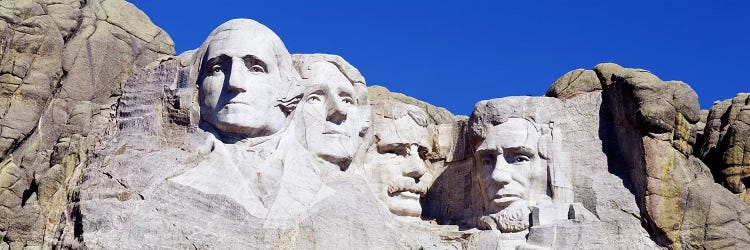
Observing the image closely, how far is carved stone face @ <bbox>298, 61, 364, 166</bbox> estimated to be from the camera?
16.5 m

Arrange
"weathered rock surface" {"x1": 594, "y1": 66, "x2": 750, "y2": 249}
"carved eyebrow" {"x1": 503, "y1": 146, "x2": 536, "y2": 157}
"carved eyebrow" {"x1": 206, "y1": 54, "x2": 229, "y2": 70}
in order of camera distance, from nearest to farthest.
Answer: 1. "carved eyebrow" {"x1": 206, "y1": 54, "x2": 229, "y2": 70}
2. "weathered rock surface" {"x1": 594, "y1": 66, "x2": 750, "y2": 249}
3. "carved eyebrow" {"x1": 503, "y1": 146, "x2": 536, "y2": 157}

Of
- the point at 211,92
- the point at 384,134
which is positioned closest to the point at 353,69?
the point at 384,134

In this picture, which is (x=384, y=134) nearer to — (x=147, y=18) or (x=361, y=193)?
(x=361, y=193)

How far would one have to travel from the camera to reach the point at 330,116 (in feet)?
55.3

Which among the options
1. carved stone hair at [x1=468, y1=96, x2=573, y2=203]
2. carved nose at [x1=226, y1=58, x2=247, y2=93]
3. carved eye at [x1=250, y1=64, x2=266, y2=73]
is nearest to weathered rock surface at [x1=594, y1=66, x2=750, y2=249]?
carved stone hair at [x1=468, y1=96, x2=573, y2=203]

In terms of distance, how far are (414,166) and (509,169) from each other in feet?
4.04

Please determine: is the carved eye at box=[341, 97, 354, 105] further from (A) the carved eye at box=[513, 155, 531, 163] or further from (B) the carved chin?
(A) the carved eye at box=[513, 155, 531, 163]

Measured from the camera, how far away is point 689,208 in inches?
642

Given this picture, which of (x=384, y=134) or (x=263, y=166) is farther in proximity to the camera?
(x=384, y=134)

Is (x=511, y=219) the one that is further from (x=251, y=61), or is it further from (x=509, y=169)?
(x=251, y=61)

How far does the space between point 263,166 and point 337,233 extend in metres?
1.05

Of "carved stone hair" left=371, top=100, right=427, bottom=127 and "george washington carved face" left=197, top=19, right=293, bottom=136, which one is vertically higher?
"carved stone hair" left=371, top=100, right=427, bottom=127

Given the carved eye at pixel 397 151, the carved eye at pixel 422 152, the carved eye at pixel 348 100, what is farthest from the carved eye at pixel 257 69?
the carved eye at pixel 422 152

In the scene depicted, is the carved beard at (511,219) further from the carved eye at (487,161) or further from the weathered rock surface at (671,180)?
the weathered rock surface at (671,180)
